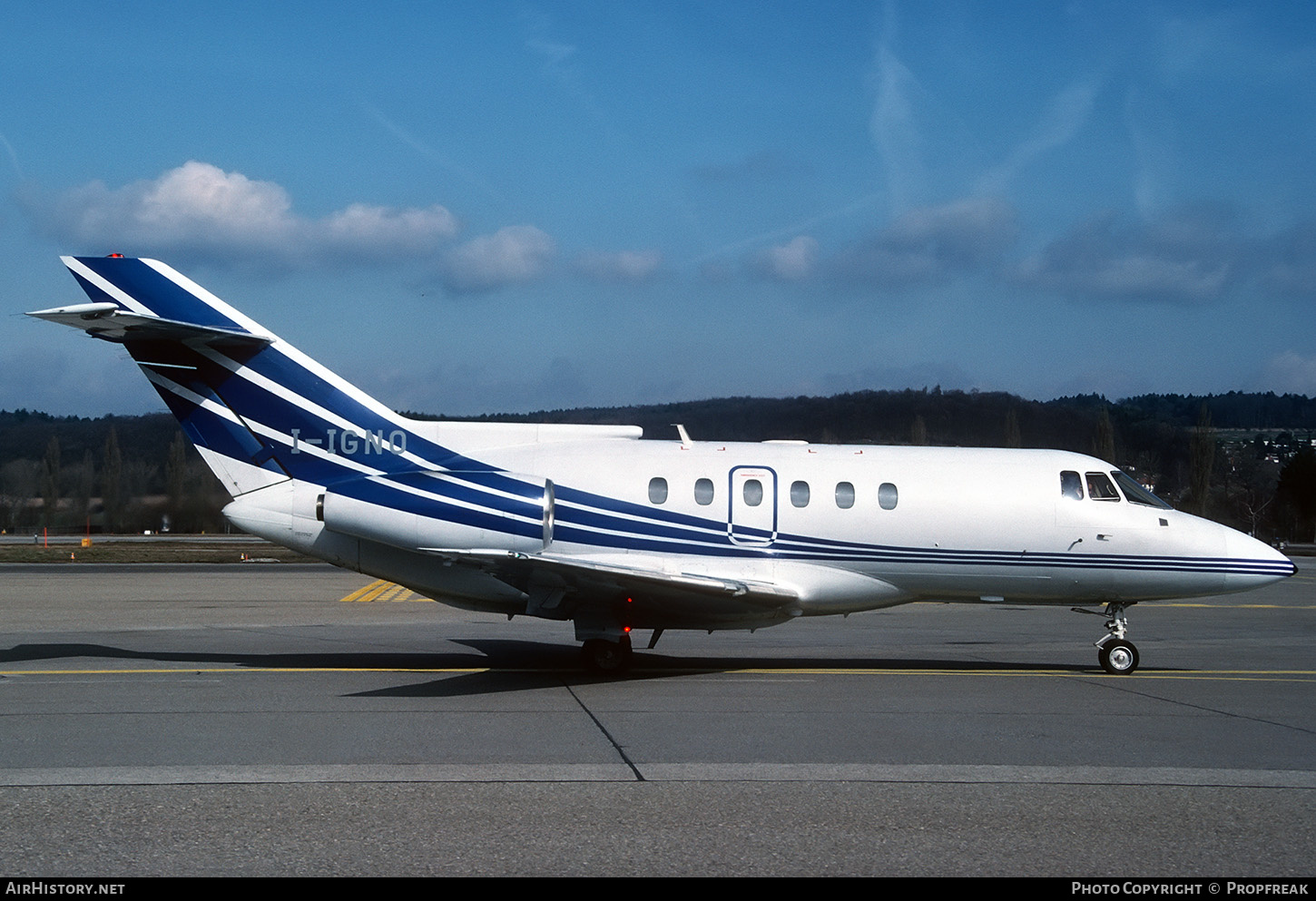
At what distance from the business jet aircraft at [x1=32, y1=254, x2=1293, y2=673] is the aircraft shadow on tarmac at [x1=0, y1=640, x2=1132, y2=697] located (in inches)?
27.9

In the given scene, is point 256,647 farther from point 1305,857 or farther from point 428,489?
point 1305,857

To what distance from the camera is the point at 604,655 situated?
15.0 m

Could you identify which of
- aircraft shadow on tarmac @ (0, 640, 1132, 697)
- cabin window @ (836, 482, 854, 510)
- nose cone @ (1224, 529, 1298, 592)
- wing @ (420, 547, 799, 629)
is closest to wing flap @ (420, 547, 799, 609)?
wing @ (420, 547, 799, 629)

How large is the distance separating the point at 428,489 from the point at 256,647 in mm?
5056

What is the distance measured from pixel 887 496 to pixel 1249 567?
5.20 meters

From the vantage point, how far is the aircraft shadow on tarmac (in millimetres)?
14719

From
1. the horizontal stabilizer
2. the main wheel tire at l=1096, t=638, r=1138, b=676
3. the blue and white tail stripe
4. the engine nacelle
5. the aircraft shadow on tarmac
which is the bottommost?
the aircraft shadow on tarmac

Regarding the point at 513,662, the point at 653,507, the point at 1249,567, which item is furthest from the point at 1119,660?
the point at 513,662

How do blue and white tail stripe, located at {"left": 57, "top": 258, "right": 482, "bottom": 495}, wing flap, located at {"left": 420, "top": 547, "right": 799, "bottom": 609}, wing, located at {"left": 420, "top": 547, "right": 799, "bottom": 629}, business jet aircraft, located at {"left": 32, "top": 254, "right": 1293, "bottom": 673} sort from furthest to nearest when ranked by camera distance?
blue and white tail stripe, located at {"left": 57, "top": 258, "right": 482, "bottom": 495} → business jet aircraft, located at {"left": 32, "top": 254, "right": 1293, "bottom": 673} → wing, located at {"left": 420, "top": 547, "right": 799, "bottom": 629} → wing flap, located at {"left": 420, "top": 547, "right": 799, "bottom": 609}

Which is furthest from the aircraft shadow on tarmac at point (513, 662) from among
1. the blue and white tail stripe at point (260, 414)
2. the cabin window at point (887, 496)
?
the blue and white tail stripe at point (260, 414)

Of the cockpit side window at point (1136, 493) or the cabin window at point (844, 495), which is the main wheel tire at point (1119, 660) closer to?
the cockpit side window at point (1136, 493)

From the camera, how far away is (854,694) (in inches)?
519

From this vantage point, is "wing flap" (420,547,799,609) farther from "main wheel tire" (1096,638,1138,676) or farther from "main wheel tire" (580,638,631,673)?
"main wheel tire" (1096,638,1138,676)

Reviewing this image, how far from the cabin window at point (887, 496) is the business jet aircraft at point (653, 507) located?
35 millimetres
